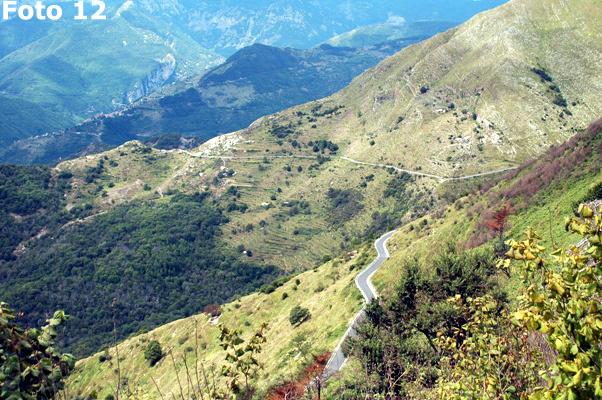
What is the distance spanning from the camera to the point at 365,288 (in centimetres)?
6212

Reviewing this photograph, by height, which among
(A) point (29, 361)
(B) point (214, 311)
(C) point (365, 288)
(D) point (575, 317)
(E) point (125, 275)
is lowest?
(E) point (125, 275)

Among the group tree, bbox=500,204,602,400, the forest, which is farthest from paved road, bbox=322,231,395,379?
the forest

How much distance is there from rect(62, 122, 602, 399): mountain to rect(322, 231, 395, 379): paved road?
3.77 ft

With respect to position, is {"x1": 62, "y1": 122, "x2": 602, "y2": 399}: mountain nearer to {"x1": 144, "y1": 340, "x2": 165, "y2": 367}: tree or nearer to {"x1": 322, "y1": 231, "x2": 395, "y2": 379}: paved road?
{"x1": 322, "y1": 231, "x2": 395, "y2": 379}: paved road

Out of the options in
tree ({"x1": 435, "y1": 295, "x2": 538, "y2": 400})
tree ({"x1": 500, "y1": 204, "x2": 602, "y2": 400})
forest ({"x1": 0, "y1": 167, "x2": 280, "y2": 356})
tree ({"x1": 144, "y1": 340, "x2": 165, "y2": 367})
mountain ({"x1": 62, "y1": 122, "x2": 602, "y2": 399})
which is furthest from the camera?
forest ({"x1": 0, "y1": 167, "x2": 280, "y2": 356})

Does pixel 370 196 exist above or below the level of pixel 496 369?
below

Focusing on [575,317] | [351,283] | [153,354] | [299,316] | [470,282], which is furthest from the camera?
[153,354]

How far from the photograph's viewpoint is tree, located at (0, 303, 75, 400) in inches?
298

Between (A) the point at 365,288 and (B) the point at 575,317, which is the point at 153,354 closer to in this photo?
(A) the point at 365,288

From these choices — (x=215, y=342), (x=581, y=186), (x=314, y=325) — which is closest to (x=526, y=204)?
(x=581, y=186)

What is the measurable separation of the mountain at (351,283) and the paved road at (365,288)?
1150 millimetres

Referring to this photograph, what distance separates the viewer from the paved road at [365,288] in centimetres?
3928

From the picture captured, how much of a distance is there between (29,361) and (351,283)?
5975 cm

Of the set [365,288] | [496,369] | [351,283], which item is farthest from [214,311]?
[496,369]
